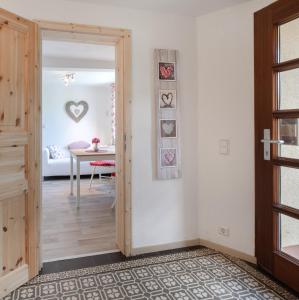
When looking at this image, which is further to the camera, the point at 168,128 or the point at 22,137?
the point at 168,128

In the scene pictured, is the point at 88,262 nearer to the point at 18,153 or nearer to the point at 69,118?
the point at 18,153

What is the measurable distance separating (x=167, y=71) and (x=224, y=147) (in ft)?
3.00

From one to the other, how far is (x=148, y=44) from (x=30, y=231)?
1963 millimetres

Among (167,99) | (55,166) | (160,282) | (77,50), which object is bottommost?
(160,282)

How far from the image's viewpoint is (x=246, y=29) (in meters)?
2.67

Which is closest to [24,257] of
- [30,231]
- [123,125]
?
[30,231]

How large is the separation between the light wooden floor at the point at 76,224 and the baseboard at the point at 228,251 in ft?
3.07

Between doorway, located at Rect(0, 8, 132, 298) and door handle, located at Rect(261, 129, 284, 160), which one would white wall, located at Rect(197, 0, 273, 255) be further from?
doorway, located at Rect(0, 8, 132, 298)

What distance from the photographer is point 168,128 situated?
2975 mm

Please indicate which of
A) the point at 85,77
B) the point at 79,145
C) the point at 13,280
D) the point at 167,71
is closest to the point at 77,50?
the point at 167,71

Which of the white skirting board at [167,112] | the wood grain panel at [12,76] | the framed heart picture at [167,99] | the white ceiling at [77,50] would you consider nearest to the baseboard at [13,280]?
the wood grain panel at [12,76]

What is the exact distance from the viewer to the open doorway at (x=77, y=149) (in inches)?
134

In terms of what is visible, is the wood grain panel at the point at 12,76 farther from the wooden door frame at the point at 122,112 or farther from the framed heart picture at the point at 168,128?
the framed heart picture at the point at 168,128

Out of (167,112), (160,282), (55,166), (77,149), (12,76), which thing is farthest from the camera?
(77,149)
